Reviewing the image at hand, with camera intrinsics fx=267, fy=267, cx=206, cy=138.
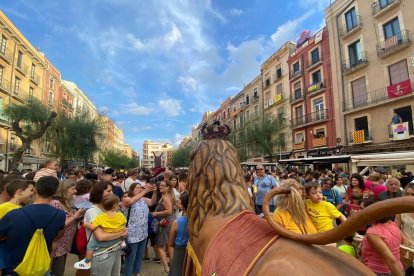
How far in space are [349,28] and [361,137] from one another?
8.55 meters

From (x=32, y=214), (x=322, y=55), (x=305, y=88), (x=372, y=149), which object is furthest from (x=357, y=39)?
(x=32, y=214)

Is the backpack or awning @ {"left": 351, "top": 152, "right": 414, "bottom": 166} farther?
awning @ {"left": 351, "top": 152, "right": 414, "bottom": 166}

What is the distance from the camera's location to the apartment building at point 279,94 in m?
28.0

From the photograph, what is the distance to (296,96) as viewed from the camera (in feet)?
89.1

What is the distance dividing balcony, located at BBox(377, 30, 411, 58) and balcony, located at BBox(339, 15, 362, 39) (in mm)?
2312

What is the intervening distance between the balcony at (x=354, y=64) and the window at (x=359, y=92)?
920 mm

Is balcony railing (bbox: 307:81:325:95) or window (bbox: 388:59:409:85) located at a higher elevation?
balcony railing (bbox: 307:81:325:95)

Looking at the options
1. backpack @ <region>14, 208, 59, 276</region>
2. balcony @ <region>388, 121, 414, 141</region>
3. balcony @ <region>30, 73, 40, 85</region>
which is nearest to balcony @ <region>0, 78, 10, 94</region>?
balcony @ <region>30, 73, 40, 85</region>

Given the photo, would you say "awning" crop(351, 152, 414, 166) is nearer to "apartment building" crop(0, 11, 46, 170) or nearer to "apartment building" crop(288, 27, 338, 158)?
"apartment building" crop(288, 27, 338, 158)

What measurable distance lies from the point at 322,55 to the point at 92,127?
70.7 feet

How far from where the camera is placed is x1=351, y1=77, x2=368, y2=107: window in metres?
19.6

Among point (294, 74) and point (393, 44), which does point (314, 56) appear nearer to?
point (294, 74)

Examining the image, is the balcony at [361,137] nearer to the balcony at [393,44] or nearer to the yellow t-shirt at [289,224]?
the balcony at [393,44]

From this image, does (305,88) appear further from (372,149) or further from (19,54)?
(19,54)
